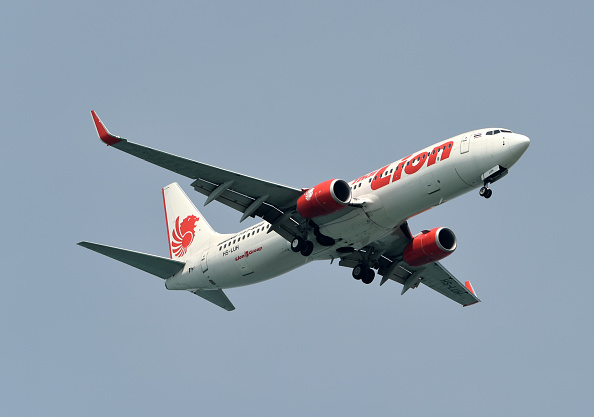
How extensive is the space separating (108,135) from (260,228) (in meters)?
11.0

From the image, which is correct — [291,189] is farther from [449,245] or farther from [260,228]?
[449,245]

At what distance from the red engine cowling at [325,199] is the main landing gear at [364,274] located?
8.28m

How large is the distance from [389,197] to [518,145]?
6706 millimetres

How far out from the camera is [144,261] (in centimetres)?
5156

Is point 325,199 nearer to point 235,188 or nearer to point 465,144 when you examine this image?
point 235,188

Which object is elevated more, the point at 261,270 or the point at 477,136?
the point at 477,136

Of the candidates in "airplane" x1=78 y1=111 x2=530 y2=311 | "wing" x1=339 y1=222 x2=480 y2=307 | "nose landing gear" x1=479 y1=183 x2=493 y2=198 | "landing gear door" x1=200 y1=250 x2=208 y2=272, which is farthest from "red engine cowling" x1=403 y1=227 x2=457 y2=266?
"landing gear door" x1=200 y1=250 x2=208 y2=272

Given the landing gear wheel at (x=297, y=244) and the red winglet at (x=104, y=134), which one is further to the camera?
the landing gear wheel at (x=297, y=244)

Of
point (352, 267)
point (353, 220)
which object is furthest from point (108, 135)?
point (352, 267)

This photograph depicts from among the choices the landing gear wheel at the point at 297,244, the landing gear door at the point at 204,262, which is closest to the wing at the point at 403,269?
the landing gear wheel at the point at 297,244

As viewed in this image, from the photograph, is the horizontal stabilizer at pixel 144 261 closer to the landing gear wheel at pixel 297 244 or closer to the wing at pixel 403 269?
the landing gear wheel at pixel 297 244

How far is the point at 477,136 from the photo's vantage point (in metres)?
43.6

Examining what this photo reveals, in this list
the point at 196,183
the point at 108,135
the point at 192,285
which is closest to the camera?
the point at 108,135

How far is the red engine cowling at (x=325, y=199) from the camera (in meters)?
43.7
